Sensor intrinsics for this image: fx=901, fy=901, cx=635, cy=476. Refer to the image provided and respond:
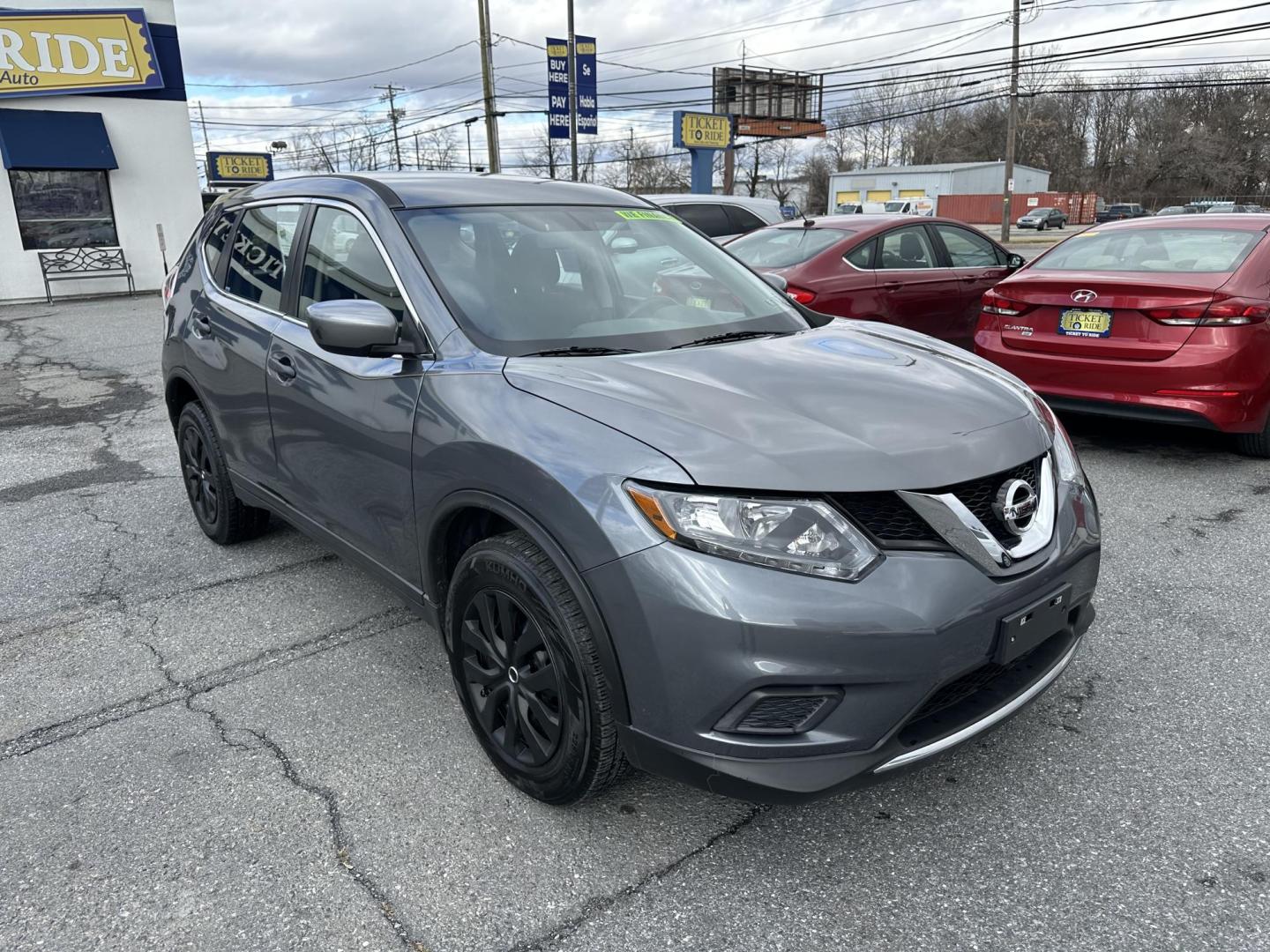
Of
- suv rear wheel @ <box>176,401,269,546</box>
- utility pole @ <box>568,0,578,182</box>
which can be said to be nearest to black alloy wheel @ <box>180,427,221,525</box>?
suv rear wheel @ <box>176,401,269,546</box>

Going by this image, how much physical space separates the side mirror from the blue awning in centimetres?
1810

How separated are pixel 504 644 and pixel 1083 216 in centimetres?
7721

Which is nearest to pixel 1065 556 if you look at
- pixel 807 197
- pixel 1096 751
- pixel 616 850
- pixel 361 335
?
pixel 1096 751

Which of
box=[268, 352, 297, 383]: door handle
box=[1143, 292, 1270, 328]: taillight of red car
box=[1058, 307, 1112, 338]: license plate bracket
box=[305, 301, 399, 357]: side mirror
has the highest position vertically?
box=[305, 301, 399, 357]: side mirror

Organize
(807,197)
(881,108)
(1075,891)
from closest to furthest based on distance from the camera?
1. (1075,891)
2. (881,108)
3. (807,197)

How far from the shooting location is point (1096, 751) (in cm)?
273

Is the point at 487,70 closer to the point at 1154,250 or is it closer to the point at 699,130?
the point at 699,130

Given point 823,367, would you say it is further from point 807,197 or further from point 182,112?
point 807,197

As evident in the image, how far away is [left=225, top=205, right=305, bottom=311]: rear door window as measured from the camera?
359cm

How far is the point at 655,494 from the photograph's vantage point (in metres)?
2.05

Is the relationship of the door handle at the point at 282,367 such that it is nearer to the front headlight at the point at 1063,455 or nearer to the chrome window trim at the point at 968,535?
the chrome window trim at the point at 968,535

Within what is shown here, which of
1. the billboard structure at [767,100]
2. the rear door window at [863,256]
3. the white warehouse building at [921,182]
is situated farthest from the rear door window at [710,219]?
the white warehouse building at [921,182]

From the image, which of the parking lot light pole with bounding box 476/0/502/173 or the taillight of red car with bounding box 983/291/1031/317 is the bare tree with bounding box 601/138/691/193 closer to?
the parking lot light pole with bounding box 476/0/502/173

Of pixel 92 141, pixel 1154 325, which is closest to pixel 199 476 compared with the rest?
pixel 1154 325
